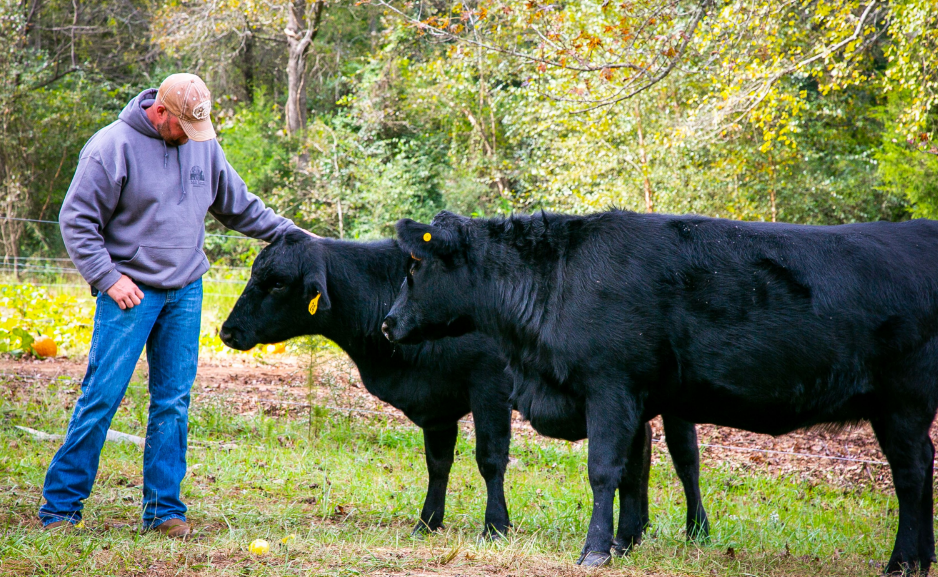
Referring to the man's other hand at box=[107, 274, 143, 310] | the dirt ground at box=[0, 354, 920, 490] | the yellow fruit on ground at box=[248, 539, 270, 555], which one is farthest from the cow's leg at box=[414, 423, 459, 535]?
the dirt ground at box=[0, 354, 920, 490]

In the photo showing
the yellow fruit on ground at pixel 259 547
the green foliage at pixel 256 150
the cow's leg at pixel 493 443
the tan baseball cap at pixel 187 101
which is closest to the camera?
the yellow fruit on ground at pixel 259 547

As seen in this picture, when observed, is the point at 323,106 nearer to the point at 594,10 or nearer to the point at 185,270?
the point at 594,10

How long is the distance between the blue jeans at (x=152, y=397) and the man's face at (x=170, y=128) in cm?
79

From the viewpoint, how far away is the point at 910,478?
386cm

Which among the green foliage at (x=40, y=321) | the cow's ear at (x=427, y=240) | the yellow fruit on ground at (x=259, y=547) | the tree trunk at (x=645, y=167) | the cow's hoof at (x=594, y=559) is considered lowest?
the yellow fruit on ground at (x=259, y=547)

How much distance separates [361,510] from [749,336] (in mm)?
2729

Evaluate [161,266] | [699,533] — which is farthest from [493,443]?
[161,266]

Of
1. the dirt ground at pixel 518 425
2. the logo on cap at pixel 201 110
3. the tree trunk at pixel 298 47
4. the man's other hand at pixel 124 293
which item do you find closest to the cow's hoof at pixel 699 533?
the dirt ground at pixel 518 425

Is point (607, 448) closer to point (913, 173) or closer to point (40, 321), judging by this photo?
point (913, 173)

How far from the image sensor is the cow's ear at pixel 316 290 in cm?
492

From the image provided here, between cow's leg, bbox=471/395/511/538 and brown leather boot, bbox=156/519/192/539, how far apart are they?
163 centimetres

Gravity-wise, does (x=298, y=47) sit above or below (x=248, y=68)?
below

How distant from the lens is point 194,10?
63.6ft

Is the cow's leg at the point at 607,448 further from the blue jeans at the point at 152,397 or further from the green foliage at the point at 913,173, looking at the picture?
the green foliage at the point at 913,173
